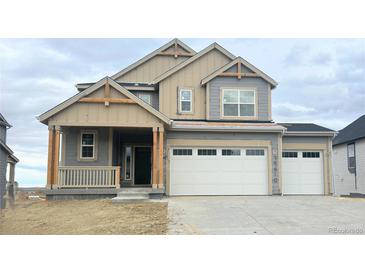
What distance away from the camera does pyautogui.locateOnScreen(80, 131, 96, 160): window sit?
14805 mm

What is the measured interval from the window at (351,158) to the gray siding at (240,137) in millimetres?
10294

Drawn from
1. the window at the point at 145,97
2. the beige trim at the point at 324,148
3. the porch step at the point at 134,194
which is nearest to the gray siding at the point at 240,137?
the beige trim at the point at 324,148

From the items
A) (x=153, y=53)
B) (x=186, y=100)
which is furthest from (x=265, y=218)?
(x=153, y=53)

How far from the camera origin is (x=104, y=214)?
982 centimetres

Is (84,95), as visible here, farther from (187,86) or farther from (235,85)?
(235,85)

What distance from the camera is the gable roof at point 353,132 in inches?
857

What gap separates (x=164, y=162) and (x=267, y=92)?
256 inches

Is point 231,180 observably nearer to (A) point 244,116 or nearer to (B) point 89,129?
(A) point 244,116

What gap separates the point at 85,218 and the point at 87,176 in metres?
4.47

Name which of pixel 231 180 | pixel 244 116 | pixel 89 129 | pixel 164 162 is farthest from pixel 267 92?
pixel 89 129

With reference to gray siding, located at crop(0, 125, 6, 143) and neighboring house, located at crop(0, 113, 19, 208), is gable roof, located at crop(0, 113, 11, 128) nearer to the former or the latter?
neighboring house, located at crop(0, 113, 19, 208)

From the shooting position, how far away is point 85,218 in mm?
9320

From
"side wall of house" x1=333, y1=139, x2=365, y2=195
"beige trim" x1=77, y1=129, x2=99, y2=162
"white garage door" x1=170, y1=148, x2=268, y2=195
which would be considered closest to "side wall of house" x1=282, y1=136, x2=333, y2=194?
"white garage door" x1=170, y1=148, x2=268, y2=195

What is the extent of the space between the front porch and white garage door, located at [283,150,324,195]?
6600mm
